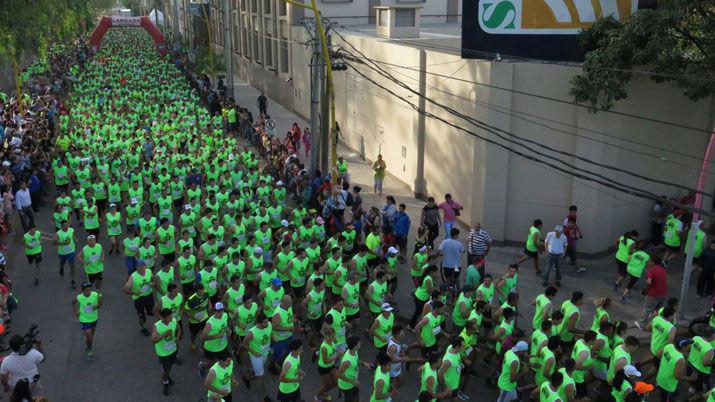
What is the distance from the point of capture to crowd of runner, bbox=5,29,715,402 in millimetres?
8156

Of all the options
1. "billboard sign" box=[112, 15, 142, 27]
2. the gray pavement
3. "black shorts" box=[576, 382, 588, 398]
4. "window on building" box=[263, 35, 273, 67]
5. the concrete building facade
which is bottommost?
the gray pavement

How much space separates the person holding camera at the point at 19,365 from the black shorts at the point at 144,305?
224 centimetres

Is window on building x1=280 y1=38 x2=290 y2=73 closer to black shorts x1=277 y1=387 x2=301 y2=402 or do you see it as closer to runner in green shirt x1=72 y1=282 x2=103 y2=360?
runner in green shirt x1=72 y1=282 x2=103 y2=360

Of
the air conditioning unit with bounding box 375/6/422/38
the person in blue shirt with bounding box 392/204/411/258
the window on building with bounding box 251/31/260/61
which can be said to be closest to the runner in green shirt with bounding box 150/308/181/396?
the person in blue shirt with bounding box 392/204/411/258

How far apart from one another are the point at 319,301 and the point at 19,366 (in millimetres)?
4058

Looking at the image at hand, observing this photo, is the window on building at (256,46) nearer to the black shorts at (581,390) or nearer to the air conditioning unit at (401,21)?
the air conditioning unit at (401,21)

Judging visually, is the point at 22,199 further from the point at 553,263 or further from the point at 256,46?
the point at 256,46

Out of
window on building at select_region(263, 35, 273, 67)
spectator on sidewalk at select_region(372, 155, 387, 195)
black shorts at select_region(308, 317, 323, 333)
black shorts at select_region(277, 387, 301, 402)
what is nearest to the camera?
black shorts at select_region(277, 387, 301, 402)

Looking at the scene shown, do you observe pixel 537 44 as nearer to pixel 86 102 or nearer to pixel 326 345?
pixel 326 345

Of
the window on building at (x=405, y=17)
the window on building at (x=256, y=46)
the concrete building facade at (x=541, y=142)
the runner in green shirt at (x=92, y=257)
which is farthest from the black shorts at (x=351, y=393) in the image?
the window on building at (x=256, y=46)

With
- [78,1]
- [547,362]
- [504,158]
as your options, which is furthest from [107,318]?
[78,1]

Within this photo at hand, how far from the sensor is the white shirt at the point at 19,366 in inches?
327

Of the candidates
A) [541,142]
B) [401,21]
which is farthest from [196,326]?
[401,21]

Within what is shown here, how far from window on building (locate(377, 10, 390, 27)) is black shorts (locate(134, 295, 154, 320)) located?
14000 mm
